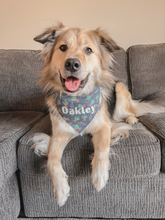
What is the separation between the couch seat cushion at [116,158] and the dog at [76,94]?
0.19 feet

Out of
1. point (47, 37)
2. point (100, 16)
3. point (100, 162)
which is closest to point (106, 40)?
point (47, 37)

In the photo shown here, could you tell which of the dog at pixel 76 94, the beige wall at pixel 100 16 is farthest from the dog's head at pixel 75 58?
the beige wall at pixel 100 16

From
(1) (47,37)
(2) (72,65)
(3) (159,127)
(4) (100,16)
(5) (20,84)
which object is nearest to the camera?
(2) (72,65)

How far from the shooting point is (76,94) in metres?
1.37

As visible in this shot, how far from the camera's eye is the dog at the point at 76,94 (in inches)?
41.7

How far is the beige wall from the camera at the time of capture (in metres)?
2.55

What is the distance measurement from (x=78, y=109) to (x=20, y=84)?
1.11 metres

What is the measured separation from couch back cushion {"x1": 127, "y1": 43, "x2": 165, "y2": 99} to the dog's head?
724mm

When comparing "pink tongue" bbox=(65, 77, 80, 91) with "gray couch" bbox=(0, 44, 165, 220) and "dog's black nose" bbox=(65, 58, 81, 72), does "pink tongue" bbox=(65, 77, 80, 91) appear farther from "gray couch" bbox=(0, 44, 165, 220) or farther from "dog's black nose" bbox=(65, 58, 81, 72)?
"gray couch" bbox=(0, 44, 165, 220)

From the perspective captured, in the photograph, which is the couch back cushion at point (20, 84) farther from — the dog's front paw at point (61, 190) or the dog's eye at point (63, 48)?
the dog's front paw at point (61, 190)

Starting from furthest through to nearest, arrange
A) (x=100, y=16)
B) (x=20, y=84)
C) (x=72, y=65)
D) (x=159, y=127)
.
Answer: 1. (x=100, y=16)
2. (x=20, y=84)
3. (x=159, y=127)
4. (x=72, y=65)

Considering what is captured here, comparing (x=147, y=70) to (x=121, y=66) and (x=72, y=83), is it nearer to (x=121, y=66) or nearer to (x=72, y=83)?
(x=121, y=66)

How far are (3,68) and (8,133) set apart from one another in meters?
1.19

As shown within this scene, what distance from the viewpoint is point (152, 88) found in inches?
83.9
